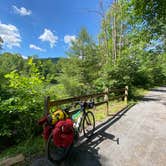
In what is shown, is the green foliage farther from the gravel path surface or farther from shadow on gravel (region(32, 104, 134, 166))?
the gravel path surface

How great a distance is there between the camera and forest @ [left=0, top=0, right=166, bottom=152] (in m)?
3.27

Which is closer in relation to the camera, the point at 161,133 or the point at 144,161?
the point at 144,161

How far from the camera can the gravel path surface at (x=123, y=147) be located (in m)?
2.70

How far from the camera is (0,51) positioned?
10.5 m

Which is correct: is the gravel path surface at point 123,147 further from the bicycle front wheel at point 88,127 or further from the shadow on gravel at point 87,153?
the bicycle front wheel at point 88,127

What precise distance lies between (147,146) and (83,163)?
1.63 metres

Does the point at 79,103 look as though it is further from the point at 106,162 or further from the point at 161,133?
the point at 161,133

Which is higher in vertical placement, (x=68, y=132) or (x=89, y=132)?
(x=68, y=132)

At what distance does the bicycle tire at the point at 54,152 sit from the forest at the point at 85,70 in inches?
38.0

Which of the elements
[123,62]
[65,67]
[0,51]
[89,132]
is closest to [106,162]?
[89,132]

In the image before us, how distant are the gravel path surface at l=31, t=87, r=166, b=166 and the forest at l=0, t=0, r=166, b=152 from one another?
1444 mm

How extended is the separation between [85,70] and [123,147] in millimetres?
10554

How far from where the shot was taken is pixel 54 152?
276 cm

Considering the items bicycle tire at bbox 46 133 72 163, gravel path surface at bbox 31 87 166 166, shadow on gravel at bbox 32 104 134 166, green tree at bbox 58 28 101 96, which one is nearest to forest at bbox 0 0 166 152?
green tree at bbox 58 28 101 96
